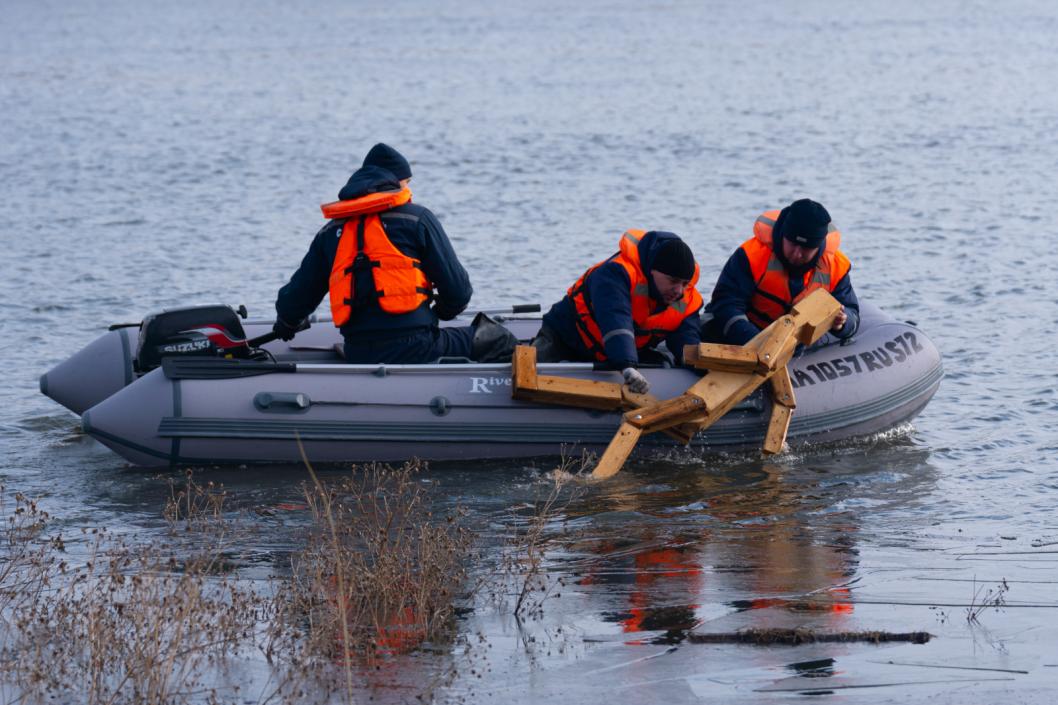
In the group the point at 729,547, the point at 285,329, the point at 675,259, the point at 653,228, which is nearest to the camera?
the point at 729,547

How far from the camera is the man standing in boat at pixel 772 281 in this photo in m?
7.23

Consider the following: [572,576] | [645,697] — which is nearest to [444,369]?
[572,576]

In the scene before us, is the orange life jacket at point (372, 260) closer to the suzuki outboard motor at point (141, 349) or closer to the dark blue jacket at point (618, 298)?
the suzuki outboard motor at point (141, 349)

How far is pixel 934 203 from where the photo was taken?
562 inches

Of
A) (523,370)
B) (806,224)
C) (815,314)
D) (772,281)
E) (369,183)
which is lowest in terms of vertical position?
(523,370)

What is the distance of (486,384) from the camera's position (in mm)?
7078

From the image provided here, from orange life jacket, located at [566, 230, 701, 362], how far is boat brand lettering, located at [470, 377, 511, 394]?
1.54ft

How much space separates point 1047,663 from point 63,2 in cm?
4465

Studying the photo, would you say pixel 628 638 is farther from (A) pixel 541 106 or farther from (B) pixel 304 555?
(A) pixel 541 106

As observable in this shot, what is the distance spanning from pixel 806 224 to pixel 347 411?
89.7 inches

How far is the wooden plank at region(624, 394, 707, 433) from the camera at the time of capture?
6.81 m

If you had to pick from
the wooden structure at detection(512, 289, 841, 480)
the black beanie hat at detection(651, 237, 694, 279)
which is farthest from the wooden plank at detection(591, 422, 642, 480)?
the black beanie hat at detection(651, 237, 694, 279)

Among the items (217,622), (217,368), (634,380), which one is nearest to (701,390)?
(634,380)

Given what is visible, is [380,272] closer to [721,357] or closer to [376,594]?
[721,357]
